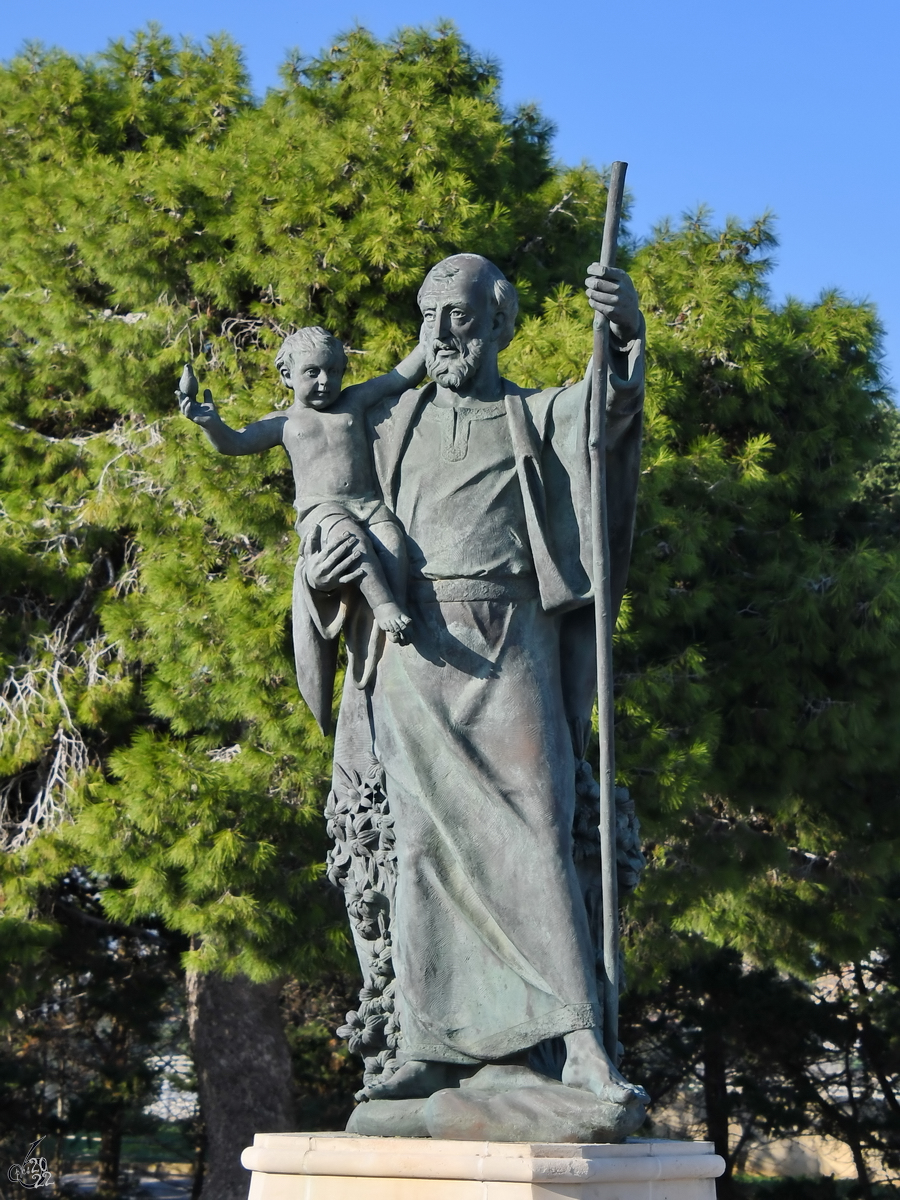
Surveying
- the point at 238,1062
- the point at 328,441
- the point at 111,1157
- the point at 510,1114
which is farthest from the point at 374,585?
the point at 111,1157

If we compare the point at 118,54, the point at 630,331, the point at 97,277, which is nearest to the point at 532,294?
the point at 97,277

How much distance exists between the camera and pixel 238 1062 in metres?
11.9

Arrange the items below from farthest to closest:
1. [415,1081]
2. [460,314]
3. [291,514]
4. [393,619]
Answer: [291,514] → [460,314] → [393,619] → [415,1081]

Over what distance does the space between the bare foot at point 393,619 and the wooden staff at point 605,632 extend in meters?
0.53

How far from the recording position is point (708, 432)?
34.7ft

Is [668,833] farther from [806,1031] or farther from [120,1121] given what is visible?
[120,1121]

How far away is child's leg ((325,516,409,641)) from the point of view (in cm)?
434

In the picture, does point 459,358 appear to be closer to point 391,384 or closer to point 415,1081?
point 391,384

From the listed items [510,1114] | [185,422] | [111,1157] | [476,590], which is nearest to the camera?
[510,1114]

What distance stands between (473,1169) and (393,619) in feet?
4.64

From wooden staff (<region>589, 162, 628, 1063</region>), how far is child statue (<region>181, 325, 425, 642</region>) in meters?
0.55

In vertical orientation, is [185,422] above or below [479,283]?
above

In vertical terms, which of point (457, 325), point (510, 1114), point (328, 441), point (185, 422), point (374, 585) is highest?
point (185, 422)

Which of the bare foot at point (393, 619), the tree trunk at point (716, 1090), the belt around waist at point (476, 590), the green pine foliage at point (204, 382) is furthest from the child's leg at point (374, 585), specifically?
the tree trunk at point (716, 1090)
